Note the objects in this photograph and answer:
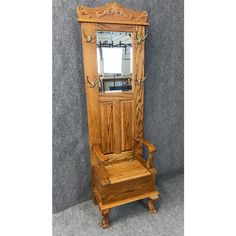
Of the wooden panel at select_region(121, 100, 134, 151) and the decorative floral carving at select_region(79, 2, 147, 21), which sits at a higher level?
the decorative floral carving at select_region(79, 2, 147, 21)

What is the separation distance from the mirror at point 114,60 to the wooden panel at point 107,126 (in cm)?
13

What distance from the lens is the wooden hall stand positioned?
153 centimetres

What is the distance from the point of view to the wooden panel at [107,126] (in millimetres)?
1686

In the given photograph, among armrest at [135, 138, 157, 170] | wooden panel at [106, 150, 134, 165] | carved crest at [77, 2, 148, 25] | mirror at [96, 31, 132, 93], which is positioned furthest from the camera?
wooden panel at [106, 150, 134, 165]

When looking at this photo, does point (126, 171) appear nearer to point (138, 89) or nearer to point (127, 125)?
point (127, 125)

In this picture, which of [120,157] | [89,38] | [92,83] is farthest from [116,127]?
[89,38]

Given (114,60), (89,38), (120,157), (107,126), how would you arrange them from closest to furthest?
(89,38)
(114,60)
(107,126)
(120,157)

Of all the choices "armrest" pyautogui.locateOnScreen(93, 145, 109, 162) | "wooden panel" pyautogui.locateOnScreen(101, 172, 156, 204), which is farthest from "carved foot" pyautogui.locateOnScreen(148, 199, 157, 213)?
"armrest" pyautogui.locateOnScreen(93, 145, 109, 162)

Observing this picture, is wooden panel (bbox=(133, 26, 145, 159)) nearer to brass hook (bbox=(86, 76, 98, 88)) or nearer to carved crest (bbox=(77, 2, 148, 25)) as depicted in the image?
carved crest (bbox=(77, 2, 148, 25))

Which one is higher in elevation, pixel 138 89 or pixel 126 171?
pixel 138 89

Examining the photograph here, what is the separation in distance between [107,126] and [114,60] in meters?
0.55

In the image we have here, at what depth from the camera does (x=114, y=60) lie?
5.34 ft

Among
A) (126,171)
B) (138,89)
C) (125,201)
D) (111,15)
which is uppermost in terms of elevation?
(111,15)

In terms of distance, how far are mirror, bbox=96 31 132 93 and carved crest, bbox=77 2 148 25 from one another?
92mm
